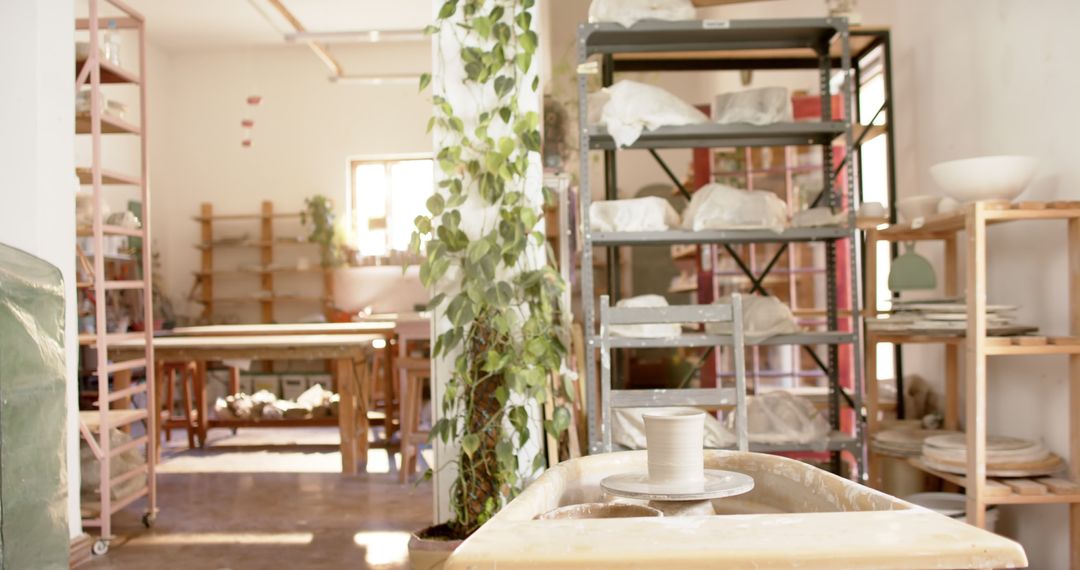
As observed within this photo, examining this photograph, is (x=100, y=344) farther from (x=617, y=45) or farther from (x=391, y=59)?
(x=391, y=59)

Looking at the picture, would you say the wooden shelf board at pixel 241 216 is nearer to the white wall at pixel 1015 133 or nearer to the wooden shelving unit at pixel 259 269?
the wooden shelving unit at pixel 259 269

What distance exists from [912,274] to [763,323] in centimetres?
70

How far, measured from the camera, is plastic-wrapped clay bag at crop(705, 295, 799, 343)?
3801 millimetres

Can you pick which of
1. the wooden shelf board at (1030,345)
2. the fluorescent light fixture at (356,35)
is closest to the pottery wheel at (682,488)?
the wooden shelf board at (1030,345)

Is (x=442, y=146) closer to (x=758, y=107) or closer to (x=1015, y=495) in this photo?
(x=758, y=107)

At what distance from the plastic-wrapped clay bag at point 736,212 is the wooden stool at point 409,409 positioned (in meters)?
2.14

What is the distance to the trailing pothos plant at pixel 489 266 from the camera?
3.51 meters

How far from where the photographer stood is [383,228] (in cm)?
1063

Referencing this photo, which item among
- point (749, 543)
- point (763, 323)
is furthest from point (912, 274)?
point (749, 543)

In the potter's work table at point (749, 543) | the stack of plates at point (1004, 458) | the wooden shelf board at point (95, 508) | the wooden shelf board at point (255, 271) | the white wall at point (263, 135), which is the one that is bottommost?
the wooden shelf board at point (95, 508)

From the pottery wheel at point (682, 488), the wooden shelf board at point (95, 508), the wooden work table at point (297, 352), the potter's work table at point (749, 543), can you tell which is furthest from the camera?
the wooden work table at point (297, 352)

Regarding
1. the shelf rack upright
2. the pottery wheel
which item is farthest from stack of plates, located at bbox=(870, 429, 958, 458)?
the shelf rack upright

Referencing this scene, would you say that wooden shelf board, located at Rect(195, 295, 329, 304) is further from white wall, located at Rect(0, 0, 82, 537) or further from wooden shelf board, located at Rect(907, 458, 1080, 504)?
wooden shelf board, located at Rect(907, 458, 1080, 504)

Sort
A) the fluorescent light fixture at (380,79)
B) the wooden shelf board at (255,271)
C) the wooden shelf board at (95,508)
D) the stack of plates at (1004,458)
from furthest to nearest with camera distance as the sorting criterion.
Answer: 1. the wooden shelf board at (255,271)
2. the fluorescent light fixture at (380,79)
3. the wooden shelf board at (95,508)
4. the stack of plates at (1004,458)
